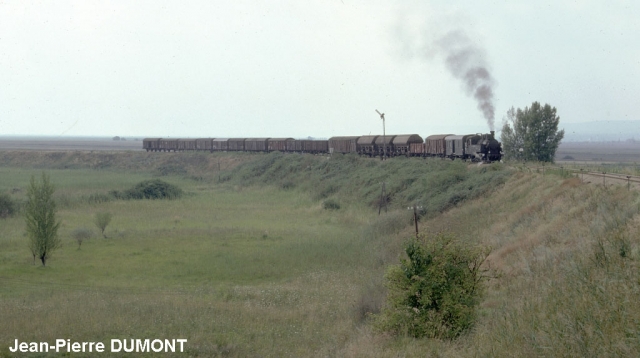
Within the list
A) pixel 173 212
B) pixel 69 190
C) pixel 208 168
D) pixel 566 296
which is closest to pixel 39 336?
pixel 566 296

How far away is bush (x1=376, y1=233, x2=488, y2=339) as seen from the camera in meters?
14.8

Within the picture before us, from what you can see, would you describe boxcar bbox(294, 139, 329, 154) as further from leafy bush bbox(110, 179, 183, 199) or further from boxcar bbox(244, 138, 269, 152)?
leafy bush bbox(110, 179, 183, 199)

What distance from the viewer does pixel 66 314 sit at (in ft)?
61.5

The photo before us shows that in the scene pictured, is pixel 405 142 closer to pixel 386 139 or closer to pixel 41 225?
pixel 386 139

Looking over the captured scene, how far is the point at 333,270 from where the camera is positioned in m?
28.0

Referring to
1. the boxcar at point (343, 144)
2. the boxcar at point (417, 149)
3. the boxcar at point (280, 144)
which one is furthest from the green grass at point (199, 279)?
the boxcar at point (280, 144)

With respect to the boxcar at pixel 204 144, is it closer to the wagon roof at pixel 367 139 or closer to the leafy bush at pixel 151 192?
the wagon roof at pixel 367 139

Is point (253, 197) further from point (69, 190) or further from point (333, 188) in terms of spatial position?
point (69, 190)

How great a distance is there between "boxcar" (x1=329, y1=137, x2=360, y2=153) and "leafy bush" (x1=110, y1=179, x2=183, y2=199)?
20.9 m

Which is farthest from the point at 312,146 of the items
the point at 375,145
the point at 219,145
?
the point at 219,145

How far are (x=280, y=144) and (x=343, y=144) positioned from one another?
17.1 m

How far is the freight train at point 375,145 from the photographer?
151ft

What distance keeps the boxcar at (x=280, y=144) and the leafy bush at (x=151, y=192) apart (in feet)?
95.5

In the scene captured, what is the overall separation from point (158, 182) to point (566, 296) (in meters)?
52.4
